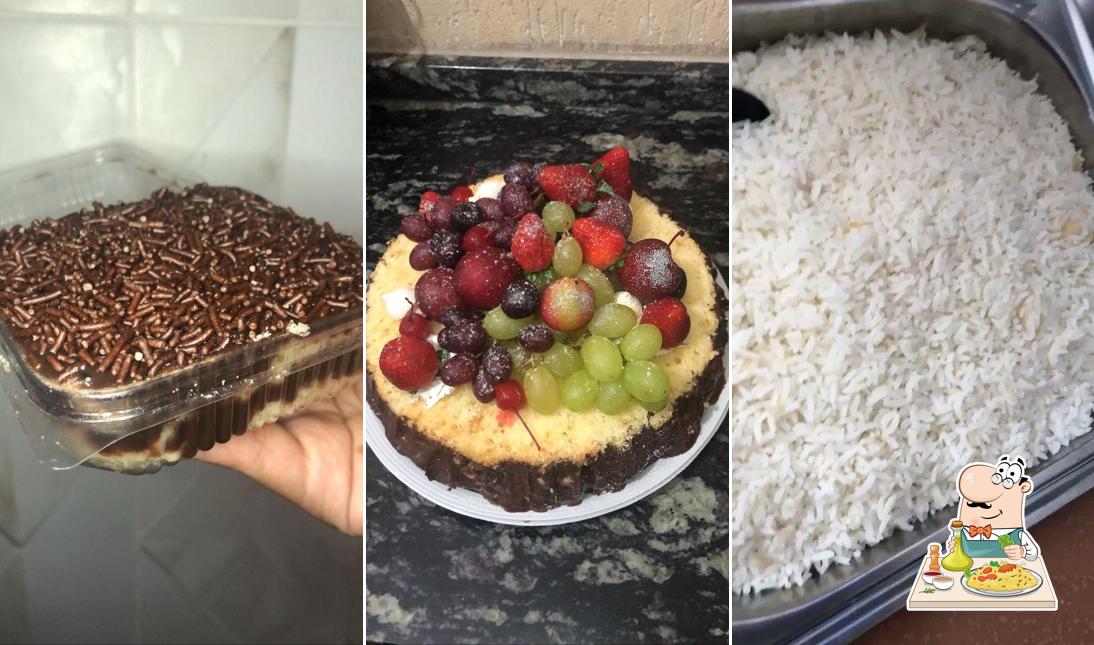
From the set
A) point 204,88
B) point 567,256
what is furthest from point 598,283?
point 204,88

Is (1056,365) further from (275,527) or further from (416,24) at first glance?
(275,527)

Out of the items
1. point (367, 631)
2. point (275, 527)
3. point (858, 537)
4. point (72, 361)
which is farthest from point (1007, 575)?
point (72, 361)

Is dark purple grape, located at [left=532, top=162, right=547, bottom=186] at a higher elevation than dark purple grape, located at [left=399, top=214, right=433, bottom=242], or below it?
higher

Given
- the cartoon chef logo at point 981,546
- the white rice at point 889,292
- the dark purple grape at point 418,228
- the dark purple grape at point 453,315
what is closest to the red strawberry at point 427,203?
the dark purple grape at point 418,228

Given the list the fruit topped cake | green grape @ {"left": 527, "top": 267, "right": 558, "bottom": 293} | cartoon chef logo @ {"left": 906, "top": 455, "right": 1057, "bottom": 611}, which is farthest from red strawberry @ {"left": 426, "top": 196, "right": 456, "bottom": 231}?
cartoon chef logo @ {"left": 906, "top": 455, "right": 1057, "bottom": 611}

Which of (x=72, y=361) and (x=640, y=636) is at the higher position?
(x=72, y=361)

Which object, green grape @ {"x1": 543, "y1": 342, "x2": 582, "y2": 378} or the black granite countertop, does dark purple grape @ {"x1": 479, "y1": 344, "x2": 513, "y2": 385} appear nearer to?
green grape @ {"x1": 543, "y1": 342, "x2": 582, "y2": 378}

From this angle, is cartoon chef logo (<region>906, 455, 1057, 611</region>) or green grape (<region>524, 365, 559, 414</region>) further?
cartoon chef logo (<region>906, 455, 1057, 611</region>)
